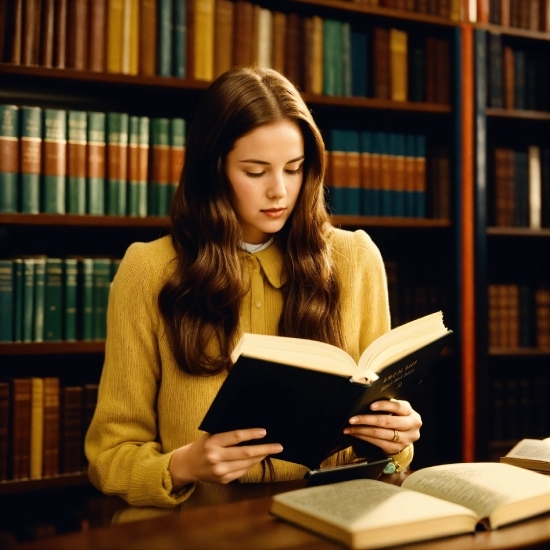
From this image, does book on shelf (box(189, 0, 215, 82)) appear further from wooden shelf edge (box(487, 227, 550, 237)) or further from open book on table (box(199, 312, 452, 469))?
open book on table (box(199, 312, 452, 469))

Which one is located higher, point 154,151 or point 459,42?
point 459,42

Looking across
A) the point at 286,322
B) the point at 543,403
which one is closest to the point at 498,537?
the point at 286,322

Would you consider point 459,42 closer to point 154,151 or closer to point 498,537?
point 154,151

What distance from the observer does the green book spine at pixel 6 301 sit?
5.58 feet

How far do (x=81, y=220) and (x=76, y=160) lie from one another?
0.52 feet

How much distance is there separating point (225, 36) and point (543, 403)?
5.16 feet

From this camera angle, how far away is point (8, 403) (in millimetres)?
1713

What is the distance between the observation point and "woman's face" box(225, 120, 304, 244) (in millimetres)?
1234

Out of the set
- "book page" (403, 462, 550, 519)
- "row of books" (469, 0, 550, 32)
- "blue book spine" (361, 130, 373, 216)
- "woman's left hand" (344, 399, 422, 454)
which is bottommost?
"book page" (403, 462, 550, 519)

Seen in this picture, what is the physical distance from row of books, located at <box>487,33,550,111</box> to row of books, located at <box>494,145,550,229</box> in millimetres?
159

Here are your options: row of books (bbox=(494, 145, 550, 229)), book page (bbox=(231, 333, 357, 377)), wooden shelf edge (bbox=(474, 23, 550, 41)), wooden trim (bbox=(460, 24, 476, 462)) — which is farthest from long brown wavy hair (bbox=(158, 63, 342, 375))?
wooden shelf edge (bbox=(474, 23, 550, 41))

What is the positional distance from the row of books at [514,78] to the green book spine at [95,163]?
4.08 feet

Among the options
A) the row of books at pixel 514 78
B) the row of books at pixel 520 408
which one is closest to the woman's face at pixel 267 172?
the row of books at pixel 514 78

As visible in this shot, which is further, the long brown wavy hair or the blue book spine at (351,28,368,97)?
the blue book spine at (351,28,368,97)
